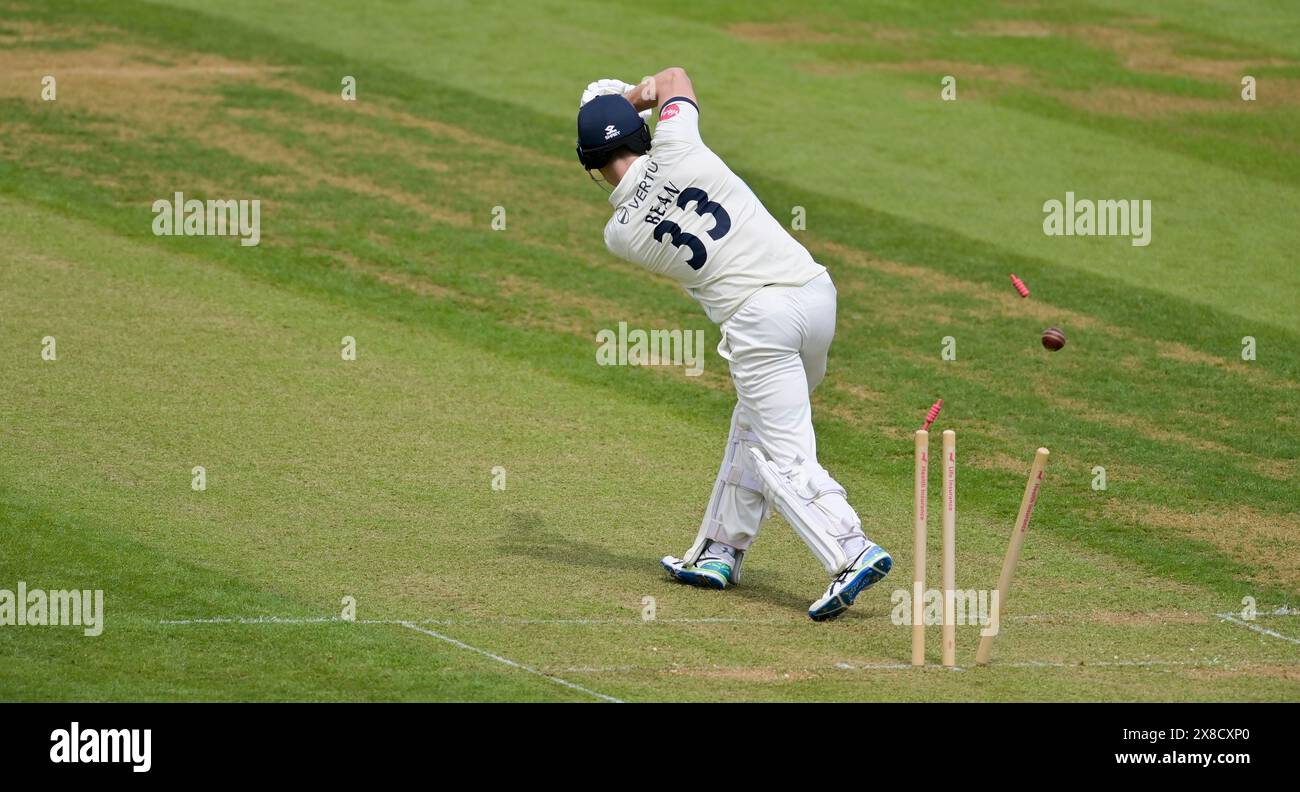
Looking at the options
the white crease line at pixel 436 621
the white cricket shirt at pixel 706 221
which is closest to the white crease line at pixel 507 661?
the white crease line at pixel 436 621

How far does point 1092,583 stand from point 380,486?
450 centimetres

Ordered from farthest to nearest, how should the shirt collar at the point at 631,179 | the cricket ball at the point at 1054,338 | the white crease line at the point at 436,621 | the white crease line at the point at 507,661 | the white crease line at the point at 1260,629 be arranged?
the shirt collar at the point at 631,179 → the white crease line at the point at 1260,629 → the white crease line at the point at 436,621 → the cricket ball at the point at 1054,338 → the white crease line at the point at 507,661

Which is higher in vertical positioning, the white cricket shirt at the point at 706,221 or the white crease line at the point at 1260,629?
the white cricket shirt at the point at 706,221

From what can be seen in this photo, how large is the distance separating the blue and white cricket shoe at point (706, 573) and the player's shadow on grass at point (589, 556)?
0.07 meters

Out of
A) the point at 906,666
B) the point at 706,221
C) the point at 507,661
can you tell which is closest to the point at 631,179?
the point at 706,221

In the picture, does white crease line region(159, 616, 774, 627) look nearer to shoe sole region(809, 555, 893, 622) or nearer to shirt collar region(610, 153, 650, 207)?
shoe sole region(809, 555, 893, 622)

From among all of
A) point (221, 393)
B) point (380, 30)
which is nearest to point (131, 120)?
point (380, 30)

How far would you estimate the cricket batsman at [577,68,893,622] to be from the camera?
840 centimetres

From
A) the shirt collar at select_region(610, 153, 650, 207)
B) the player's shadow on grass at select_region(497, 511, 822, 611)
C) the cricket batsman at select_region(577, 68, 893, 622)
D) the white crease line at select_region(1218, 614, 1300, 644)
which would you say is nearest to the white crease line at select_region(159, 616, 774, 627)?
the player's shadow on grass at select_region(497, 511, 822, 611)

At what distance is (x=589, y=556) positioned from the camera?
31.4 ft

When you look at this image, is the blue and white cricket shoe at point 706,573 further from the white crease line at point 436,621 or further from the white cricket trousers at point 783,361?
the white cricket trousers at point 783,361

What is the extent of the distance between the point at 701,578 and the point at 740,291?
1650 mm

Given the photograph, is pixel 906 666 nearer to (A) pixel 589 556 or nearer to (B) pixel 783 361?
(B) pixel 783 361

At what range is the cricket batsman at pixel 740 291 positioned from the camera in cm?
840
